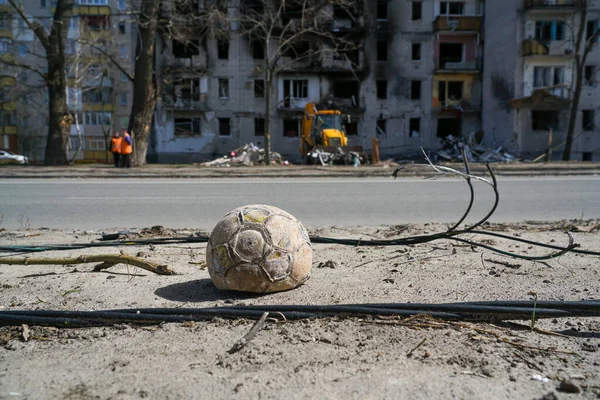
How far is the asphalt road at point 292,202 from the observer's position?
8.43 meters

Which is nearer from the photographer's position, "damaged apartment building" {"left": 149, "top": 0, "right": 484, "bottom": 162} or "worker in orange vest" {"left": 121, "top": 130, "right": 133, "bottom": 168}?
"worker in orange vest" {"left": 121, "top": 130, "right": 133, "bottom": 168}

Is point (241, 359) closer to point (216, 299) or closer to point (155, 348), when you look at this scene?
point (155, 348)

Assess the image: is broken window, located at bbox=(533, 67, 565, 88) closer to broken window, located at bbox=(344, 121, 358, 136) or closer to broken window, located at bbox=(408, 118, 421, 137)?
broken window, located at bbox=(408, 118, 421, 137)

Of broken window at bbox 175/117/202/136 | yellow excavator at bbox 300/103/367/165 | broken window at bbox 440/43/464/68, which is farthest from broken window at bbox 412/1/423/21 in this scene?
broken window at bbox 175/117/202/136

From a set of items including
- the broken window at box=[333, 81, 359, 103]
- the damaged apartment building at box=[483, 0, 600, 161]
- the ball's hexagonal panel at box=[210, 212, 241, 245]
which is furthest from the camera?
the broken window at box=[333, 81, 359, 103]

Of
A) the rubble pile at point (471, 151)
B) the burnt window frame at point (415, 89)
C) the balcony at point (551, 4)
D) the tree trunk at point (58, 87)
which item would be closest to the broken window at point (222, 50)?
the burnt window frame at point (415, 89)

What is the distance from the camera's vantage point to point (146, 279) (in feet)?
15.5

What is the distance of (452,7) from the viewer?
41594mm

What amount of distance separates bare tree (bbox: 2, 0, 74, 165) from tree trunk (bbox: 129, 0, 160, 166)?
356 centimetres

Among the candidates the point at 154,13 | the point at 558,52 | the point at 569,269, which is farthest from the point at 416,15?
the point at 569,269

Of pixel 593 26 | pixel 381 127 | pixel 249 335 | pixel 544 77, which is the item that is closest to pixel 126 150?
pixel 249 335

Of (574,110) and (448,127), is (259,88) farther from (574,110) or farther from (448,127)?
(574,110)

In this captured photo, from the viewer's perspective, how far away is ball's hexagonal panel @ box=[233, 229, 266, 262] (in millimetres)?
3877

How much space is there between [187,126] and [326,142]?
19062mm
